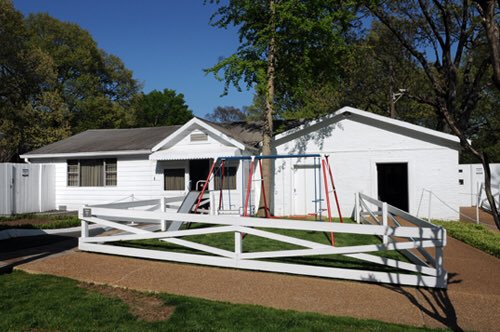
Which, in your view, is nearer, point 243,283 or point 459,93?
point 243,283

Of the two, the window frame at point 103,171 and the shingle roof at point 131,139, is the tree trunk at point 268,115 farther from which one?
the window frame at point 103,171

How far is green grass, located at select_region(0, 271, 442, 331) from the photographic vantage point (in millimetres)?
4270

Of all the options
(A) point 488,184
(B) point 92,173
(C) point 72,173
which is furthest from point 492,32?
(C) point 72,173

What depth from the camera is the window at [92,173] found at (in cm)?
1543

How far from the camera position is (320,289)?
5719 mm

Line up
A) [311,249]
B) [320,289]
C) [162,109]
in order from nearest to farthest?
[320,289] < [311,249] < [162,109]

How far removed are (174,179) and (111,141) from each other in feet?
14.0

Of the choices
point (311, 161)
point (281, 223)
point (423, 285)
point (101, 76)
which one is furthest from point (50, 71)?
point (423, 285)

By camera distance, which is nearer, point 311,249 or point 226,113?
point 311,249

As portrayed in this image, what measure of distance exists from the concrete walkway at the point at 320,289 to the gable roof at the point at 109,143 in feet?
26.2

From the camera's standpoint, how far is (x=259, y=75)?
12750mm

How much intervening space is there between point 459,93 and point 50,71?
3031 centimetres

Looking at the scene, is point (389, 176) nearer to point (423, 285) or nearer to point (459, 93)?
point (459, 93)

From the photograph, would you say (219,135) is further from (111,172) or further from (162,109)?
(162,109)
